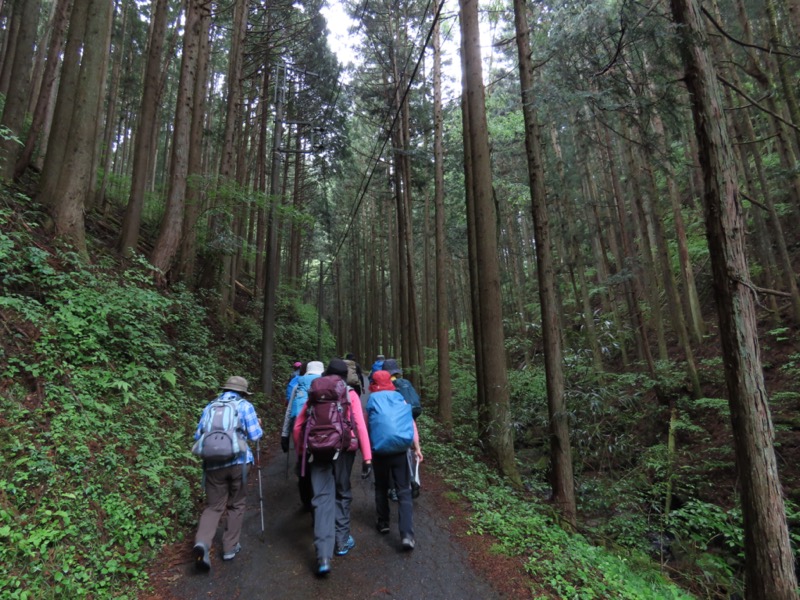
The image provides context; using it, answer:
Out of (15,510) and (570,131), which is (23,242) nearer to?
(15,510)

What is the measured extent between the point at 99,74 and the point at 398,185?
1092 cm

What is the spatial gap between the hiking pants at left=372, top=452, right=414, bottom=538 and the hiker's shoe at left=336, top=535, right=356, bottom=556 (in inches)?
19.4

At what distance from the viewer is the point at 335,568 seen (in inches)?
160

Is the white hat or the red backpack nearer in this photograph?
the red backpack

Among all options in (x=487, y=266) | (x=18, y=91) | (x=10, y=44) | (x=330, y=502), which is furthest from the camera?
(x=10, y=44)

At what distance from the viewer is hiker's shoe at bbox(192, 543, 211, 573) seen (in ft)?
12.9

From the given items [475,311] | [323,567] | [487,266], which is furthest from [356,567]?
[475,311]

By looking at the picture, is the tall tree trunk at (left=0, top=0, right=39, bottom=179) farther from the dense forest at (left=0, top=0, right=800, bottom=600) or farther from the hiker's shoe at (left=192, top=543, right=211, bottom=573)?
the hiker's shoe at (left=192, top=543, right=211, bottom=573)

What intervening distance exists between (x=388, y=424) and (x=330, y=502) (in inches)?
38.7

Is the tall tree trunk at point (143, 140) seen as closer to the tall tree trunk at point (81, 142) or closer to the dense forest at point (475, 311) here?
the dense forest at point (475, 311)

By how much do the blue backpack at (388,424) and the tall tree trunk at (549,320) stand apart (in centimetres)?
314

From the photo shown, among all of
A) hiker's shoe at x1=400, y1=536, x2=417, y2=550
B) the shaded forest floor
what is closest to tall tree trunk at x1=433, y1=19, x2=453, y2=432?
the shaded forest floor

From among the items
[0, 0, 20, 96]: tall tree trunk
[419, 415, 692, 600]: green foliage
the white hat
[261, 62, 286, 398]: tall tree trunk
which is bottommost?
[419, 415, 692, 600]: green foliage

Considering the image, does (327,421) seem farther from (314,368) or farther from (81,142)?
(81,142)
